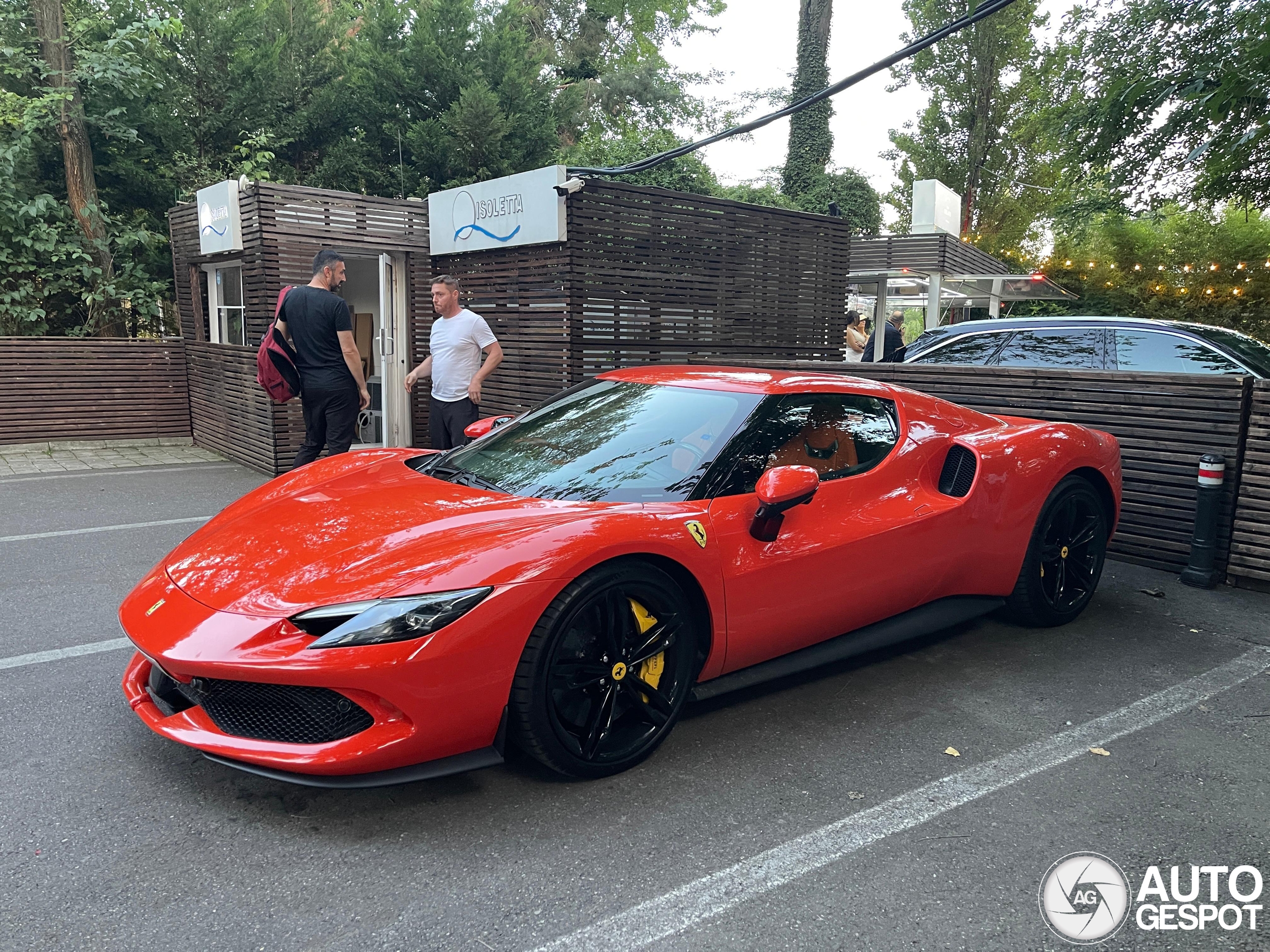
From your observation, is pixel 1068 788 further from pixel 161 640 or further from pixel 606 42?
pixel 606 42

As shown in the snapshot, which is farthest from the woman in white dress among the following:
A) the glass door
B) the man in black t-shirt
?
the man in black t-shirt

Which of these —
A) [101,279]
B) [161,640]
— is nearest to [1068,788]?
[161,640]

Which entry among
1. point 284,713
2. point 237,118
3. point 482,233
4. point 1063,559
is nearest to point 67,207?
point 237,118

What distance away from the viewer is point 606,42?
3080 centimetres

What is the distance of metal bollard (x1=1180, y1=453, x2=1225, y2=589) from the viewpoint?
519 centimetres

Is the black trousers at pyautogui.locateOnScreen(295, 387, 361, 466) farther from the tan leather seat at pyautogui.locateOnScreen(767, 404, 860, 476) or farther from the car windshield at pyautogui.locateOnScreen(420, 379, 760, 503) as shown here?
the tan leather seat at pyautogui.locateOnScreen(767, 404, 860, 476)

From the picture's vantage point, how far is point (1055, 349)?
7.34 metres

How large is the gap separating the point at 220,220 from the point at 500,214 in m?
3.04

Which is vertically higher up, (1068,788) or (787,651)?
(787,651)

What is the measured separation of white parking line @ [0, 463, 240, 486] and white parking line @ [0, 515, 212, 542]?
235 cm

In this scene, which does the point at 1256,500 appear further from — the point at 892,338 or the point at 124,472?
the point at 124,472

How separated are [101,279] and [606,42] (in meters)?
23.5

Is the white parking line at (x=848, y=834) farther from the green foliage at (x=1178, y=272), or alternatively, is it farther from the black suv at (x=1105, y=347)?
the green foliage at (x=1178, y=272)

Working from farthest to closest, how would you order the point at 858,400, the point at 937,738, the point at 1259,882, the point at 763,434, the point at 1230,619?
1. the point at 1230,619
2. the point at 858,400
3. the point at 763,434
4. the point at 937,738
5. the point at 1259,882
